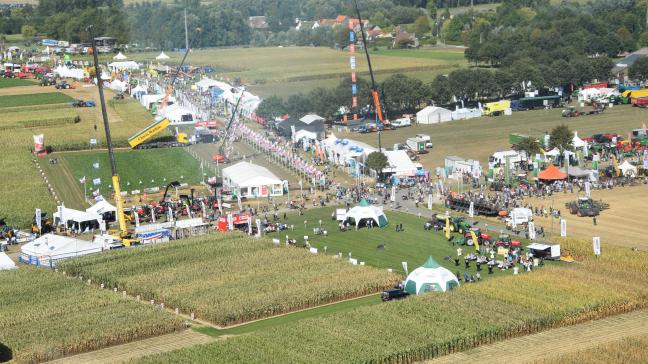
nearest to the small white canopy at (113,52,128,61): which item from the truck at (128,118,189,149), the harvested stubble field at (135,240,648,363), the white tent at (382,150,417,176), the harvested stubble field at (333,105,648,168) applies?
the truck at (128,118,189,149)

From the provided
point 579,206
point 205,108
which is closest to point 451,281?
point 579,206

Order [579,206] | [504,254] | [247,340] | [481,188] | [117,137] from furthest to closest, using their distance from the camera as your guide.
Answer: [117,137], [481,188], [579,206], [504,254], [247,340]

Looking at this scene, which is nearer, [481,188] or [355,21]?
[481,188]

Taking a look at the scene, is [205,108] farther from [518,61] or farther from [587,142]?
[587,142]

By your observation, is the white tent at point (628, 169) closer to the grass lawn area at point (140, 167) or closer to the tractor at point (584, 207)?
the tractor at point (584, 207)

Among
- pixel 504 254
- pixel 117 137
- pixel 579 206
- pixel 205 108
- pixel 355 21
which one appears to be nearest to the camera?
pixel 504 254

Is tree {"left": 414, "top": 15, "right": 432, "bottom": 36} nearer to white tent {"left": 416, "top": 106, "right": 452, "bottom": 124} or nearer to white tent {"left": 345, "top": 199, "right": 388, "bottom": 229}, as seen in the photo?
white tent {"left": 416, "top": 106, "right": 452, "bottom": 124}
